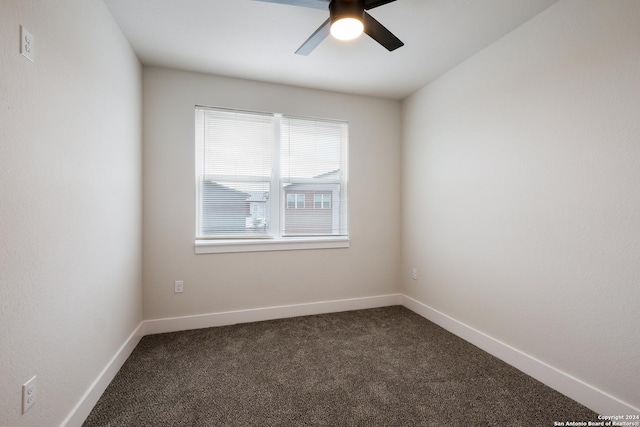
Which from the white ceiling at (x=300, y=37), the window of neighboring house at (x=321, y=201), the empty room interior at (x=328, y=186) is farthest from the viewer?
the window of neighboring house at (x=321, y=201)

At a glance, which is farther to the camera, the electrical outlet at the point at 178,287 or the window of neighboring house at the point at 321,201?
the window of neighboring house at the point at 321,201

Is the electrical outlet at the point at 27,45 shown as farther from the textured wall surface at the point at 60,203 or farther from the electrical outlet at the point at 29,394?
the electrical outlet at the point at 29,394

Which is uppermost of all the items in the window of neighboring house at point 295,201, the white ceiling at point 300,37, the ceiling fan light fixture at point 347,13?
the white ceiling at point 300,37

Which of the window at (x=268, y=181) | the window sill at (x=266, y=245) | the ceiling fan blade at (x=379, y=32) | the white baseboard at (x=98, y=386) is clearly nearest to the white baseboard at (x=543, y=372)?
the window sill at (x=266, y=245)

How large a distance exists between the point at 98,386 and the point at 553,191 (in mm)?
3225

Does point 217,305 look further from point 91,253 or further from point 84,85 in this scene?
point 84,85

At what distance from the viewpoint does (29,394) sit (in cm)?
116

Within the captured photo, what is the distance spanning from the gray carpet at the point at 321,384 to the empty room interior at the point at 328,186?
0.13 meters

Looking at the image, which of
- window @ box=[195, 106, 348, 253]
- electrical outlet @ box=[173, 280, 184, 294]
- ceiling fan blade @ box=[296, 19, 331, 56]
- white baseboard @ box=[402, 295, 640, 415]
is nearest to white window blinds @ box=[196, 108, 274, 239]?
window @ box=[195, 106, 348, 253]

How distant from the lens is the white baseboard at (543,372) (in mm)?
1584

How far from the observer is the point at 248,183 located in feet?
9.89

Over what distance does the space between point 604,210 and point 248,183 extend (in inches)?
112

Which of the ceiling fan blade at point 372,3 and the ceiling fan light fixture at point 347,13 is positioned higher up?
the ceiling fan blade at point 372,3

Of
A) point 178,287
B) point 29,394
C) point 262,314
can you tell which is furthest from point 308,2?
point 262,314
